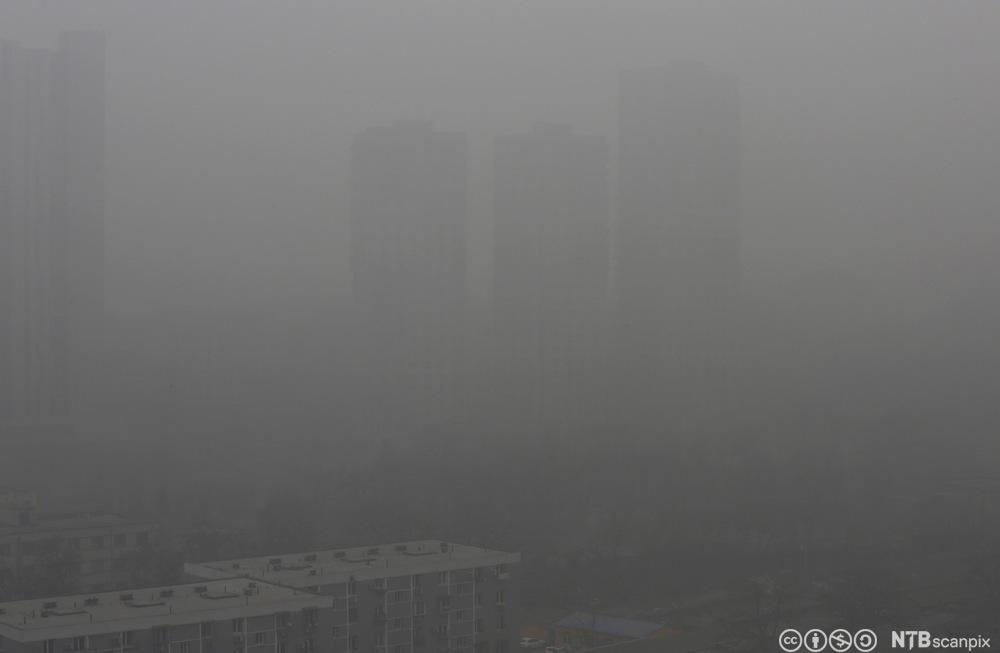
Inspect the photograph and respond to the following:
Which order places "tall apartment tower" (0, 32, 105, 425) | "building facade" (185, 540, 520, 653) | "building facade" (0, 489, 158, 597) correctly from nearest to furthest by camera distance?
"building facade" (185, 540, 520, 653) → "building facade" (0, 489, 158, 597) → "tall apartment tower" (0, 32, 105, 425)

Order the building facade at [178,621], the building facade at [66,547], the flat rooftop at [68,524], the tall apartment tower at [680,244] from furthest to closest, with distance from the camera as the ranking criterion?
the tall apartment tower at [680,244], the flat rooftop at [68,524], the building facade at [66,547], the building facade at [178,621]

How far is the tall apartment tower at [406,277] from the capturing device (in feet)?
21.8

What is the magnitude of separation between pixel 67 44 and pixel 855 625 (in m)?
4.86

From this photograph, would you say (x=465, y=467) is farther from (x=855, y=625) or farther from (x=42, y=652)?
(x=42, y=652)

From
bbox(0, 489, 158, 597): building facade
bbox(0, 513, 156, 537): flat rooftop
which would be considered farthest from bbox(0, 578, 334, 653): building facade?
bbox(0, 513, 156, 537): flat rooftop

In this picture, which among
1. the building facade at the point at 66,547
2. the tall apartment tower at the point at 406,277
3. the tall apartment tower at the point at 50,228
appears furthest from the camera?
the tall apartment tower at the point at 406,277

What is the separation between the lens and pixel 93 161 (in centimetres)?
652

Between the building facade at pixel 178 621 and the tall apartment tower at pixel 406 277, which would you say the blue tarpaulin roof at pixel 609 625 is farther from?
the tall apartment tower at pixel 406 277

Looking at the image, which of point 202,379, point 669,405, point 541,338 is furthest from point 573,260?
point 202,379

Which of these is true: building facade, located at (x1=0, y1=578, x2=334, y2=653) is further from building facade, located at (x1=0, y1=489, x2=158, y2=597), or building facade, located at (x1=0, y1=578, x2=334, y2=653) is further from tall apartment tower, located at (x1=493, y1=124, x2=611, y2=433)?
tall apartment tower, located at (x1=493, y1=124, x2=611, y2=433)

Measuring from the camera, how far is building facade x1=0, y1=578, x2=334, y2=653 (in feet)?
9.94

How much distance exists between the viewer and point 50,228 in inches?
250
